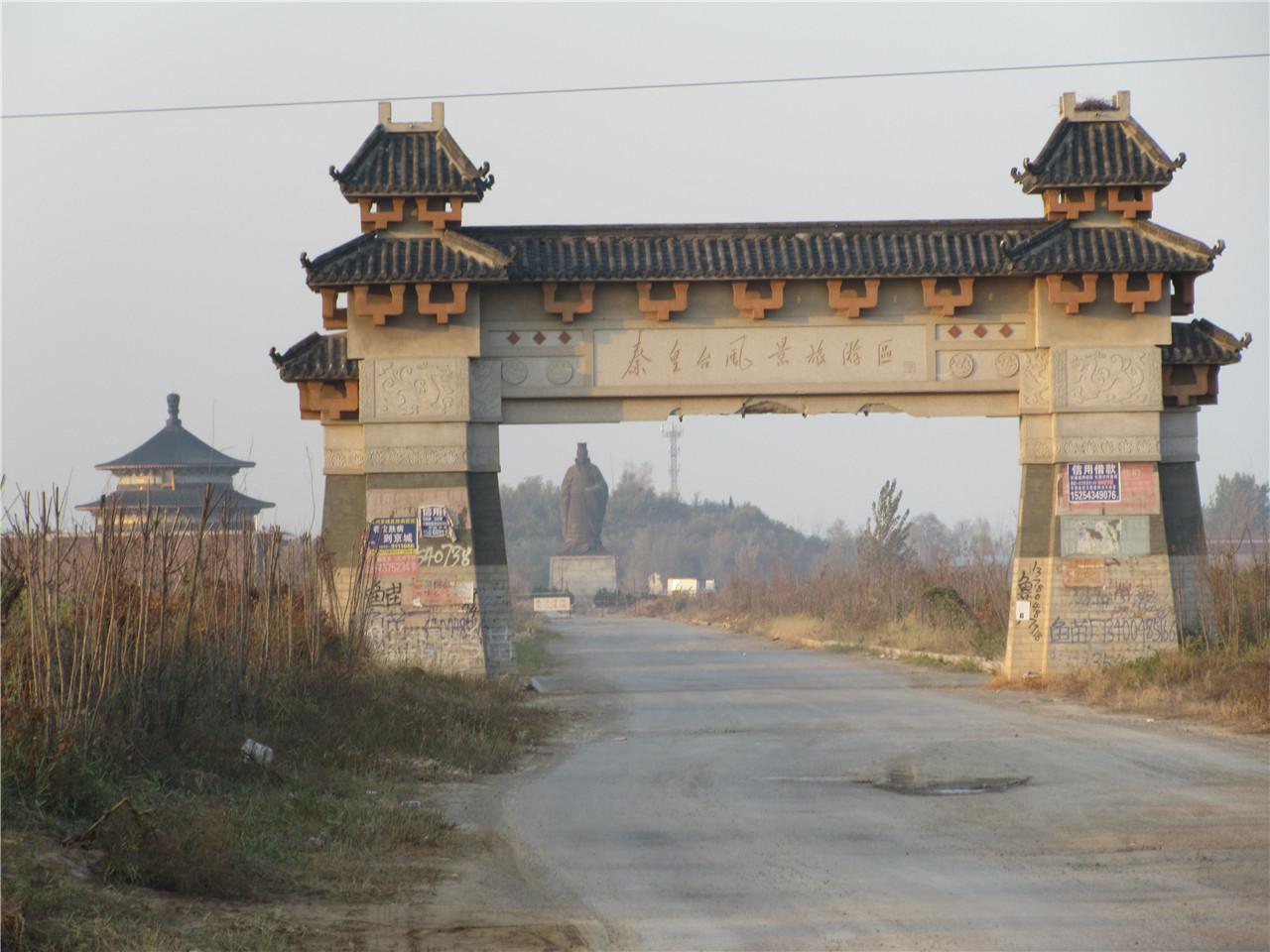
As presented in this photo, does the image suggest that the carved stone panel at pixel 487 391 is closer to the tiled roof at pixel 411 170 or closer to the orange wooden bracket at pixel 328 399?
the orange wooden bracket at pixel 328 399

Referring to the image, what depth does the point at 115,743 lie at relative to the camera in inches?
310

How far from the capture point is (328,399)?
1780cm

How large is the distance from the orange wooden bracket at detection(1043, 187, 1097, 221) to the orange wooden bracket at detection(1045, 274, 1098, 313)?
106 cm

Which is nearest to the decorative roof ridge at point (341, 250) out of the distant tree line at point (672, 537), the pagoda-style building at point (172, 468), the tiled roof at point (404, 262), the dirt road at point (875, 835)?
the tiled roof at point (404, 262)

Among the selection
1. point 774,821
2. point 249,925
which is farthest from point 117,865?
point 774,821

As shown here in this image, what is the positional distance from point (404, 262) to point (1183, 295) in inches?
432

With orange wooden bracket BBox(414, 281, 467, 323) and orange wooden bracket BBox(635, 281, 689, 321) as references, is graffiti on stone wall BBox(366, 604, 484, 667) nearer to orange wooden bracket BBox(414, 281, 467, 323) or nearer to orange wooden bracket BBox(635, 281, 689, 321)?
orange wooden bracket BBox(414, 281, 467, 323)

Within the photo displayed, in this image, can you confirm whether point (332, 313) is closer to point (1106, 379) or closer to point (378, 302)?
point (378, 302)

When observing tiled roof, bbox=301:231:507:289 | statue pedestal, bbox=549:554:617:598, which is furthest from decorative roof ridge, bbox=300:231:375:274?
statue pedestal, bbox=549:554:617:598

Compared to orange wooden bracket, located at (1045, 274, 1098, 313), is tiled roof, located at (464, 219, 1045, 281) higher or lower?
higher

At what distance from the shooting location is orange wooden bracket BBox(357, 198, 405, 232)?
17656 mm

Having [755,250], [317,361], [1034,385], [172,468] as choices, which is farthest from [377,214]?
[172,468]

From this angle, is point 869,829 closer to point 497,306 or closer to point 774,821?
point 774,821

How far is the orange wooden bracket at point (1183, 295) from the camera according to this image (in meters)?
17.7
